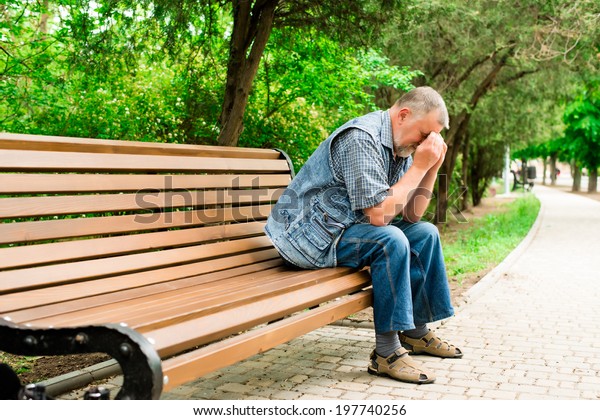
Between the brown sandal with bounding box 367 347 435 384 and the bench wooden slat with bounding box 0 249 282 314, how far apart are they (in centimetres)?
94

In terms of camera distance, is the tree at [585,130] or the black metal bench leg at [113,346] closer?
the black metal bench leg at [113,346]

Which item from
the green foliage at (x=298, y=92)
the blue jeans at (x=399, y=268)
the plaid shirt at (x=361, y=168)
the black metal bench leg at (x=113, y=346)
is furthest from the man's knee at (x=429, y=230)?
the green foliage at (x=298, y=92)

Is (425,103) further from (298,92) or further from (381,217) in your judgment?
(298,92)

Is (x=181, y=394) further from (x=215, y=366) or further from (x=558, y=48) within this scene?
(x=558, y=48)

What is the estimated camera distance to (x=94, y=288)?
3033 millimetres

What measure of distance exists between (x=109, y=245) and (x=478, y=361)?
7.84 ft

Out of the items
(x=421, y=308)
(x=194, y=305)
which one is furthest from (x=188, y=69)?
(x=194, y=305)

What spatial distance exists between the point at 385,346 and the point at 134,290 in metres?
1.43

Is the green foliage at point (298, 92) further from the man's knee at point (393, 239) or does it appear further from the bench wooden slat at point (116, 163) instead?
the man's knee at point (393, 239)

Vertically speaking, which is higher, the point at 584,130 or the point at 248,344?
the point at 584,130

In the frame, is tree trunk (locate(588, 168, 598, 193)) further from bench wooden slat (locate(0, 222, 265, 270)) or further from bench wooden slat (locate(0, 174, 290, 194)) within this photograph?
bench wooden slat (locate(0, 222, 265, 270))

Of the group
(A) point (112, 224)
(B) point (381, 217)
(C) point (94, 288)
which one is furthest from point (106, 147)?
(B) point (381, 217)

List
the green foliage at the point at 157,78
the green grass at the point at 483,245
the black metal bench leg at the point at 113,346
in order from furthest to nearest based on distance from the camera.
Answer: the green grass at the point at 483,245
the green foliage at the point at 157,78
the black metal bench leg at the point at 113,346

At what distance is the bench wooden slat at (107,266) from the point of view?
273 centimetres
